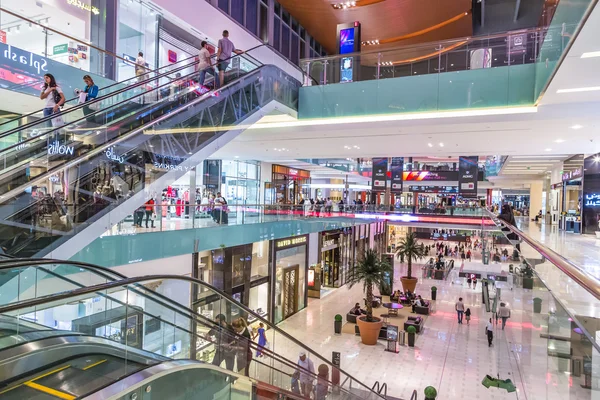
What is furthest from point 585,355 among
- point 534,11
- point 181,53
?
point 534,11

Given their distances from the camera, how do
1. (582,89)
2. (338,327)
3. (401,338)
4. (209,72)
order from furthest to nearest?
(338,327) < (401,338) < (209,72) < (582,89)

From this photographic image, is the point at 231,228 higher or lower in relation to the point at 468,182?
lower

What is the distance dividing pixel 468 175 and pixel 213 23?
1566 centimetres

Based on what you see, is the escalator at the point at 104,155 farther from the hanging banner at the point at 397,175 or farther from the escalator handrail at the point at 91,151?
the hanging banner at the point at 397,175

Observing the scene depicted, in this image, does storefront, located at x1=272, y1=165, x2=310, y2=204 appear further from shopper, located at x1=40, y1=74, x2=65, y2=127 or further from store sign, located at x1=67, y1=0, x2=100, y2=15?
shopper, located at x1=40, y1=74, x2=65, y2=127

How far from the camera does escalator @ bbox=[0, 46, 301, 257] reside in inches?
199

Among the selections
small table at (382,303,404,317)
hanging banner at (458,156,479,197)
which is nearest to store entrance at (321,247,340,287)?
small table at (382,303,404,317)

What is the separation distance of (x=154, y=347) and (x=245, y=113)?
7458mm

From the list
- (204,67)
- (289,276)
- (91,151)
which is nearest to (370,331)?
(289,276)

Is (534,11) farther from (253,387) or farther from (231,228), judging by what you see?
(253,387)

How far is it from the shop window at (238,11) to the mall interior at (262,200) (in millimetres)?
134

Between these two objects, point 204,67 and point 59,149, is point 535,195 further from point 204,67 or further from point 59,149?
point 59,149

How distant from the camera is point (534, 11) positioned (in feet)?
52.9

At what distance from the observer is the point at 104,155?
6199 millimetres
